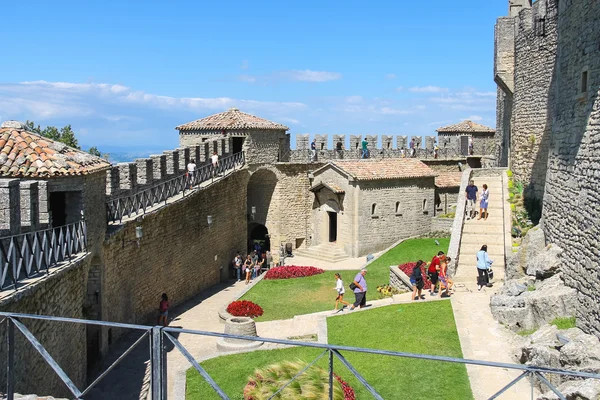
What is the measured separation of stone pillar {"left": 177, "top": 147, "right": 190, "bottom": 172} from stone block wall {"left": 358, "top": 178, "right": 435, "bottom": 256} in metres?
9.77

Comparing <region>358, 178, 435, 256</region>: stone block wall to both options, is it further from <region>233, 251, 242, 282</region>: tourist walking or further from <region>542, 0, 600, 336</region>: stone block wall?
<region>542, 0, 600, 336</region>: stone block wall

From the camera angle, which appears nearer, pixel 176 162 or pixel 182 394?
pixel 182 394

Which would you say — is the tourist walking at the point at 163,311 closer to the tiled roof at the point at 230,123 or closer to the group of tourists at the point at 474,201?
the group of tourists at the point at 474,201

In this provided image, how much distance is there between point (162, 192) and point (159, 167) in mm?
1017

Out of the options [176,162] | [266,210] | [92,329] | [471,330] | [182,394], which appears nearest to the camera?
[182,394]

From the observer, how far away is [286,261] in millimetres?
31078

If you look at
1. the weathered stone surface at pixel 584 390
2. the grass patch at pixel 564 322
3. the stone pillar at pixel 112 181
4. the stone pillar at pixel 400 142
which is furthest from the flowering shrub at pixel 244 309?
the stone pillar at pixel 400 142

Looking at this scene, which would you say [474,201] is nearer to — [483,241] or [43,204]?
[483,241]

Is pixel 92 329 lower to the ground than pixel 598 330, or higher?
lower

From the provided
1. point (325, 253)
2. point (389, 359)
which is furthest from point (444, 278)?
point (325, 253)

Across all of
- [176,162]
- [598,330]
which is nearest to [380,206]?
[176,162]

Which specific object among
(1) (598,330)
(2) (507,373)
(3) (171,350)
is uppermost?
(1) (598,330)

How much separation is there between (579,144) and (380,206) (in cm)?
1906

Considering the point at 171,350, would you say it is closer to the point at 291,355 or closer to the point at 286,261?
the point at 291,355
